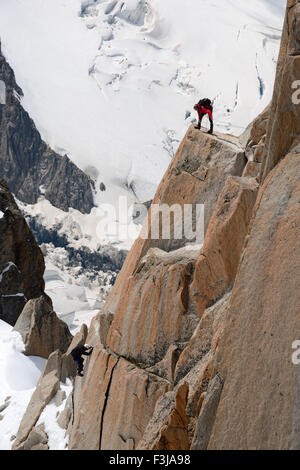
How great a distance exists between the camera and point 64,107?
193 m

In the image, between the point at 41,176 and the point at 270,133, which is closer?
the point at 270,133

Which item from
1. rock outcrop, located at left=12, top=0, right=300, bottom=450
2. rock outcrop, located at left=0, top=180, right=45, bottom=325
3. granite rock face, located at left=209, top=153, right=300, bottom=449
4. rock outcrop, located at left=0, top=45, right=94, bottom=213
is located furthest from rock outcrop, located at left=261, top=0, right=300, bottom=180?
rock outcrop, located at left=0, top=45, right=94, bottom=213

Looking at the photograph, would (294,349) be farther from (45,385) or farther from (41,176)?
(41,176)

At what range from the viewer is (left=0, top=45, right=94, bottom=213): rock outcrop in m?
177

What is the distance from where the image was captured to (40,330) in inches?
1299

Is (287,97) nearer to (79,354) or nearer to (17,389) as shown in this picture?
(79,354)

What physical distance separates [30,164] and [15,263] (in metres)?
151

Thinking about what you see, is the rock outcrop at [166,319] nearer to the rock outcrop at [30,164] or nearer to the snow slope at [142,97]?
the snow slope at [142,97]

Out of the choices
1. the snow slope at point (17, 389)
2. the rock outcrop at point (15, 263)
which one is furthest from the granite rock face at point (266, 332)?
the rock outcrop at point (15, 263)

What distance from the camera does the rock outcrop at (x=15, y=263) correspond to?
138 feet

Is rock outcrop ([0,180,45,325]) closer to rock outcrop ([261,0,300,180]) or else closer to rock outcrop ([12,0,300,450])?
rock outcrop ([12,0,300,450])

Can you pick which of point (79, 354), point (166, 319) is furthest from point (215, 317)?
point (79, 354)
